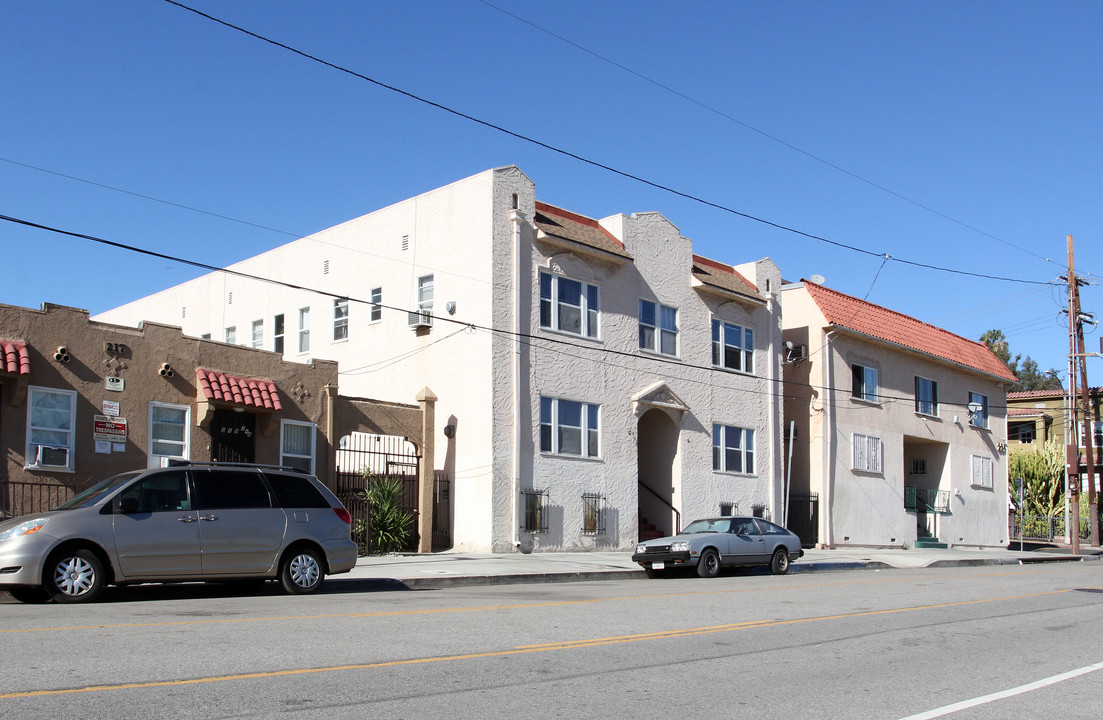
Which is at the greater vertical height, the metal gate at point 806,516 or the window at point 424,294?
the window at point 424,294

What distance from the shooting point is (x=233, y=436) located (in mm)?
21109

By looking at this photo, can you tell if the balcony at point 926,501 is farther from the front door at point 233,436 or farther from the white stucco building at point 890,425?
the front door at point 233,436

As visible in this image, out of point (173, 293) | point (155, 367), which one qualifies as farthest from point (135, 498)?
point (173, 293)

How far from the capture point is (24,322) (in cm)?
1800

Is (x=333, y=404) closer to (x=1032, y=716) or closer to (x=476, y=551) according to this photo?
(x=476, y=551)

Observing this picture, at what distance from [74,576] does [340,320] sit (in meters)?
16.9

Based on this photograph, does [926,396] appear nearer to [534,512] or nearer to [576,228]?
[576,228]

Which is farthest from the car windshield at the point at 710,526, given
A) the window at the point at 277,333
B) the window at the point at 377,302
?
the window at the point at 277,333

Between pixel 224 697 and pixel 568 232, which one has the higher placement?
pixel 568 232

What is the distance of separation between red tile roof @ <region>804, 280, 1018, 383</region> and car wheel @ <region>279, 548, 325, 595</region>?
912 inches

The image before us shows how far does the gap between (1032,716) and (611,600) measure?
24.8 feet

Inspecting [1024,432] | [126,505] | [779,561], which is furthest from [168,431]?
[1024,432]

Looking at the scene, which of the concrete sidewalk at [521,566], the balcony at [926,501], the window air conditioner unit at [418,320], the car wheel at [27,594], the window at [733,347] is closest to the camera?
the car wheel at [27,594]

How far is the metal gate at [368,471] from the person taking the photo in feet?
72.8
